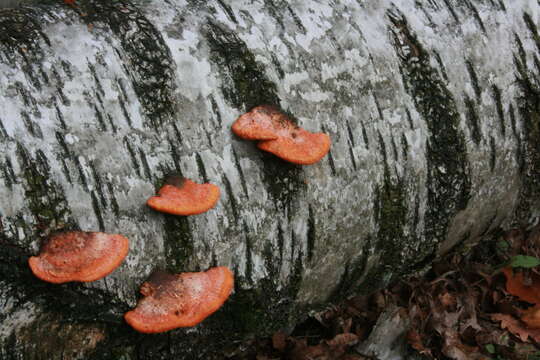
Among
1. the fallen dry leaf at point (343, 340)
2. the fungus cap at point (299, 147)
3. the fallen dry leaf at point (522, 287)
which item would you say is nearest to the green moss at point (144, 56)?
the fungus cap at point (299, 147)

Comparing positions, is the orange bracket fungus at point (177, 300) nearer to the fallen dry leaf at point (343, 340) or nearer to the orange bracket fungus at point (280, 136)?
the orange bracket fungus at point (280, 136)

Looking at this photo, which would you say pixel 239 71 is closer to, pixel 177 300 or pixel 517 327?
pixel 177 300

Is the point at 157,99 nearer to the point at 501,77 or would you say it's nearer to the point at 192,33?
the point at 192,33

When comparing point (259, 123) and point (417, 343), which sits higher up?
point (259, 123)

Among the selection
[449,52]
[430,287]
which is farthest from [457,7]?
[430,287]

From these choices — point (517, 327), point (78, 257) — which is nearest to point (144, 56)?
point (78, 257)

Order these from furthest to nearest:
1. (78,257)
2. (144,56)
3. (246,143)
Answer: (246,143)
(144,56)
(78,257)

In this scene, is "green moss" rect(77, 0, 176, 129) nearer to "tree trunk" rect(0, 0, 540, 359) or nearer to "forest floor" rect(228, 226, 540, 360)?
"tree trunk" rect(0, 0, 540, 359)
